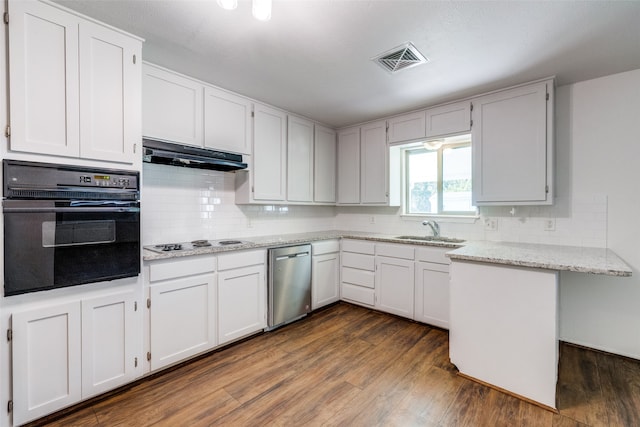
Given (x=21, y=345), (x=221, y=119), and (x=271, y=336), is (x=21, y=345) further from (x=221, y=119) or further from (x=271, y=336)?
(x=221, y=119)

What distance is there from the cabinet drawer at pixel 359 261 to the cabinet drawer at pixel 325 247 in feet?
0.51

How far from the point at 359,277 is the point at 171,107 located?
8.85 feet

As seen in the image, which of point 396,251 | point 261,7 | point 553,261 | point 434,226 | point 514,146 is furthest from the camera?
point 434,226

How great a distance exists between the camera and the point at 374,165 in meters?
3.76

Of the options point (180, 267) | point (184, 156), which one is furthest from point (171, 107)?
point (180, 267)

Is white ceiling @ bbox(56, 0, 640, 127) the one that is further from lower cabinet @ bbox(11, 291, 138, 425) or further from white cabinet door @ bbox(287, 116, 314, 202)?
lower cabinet @ bbox(11, 291, 138, 425)

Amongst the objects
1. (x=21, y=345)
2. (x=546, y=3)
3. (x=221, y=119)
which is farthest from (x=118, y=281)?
(x=546, y=3)

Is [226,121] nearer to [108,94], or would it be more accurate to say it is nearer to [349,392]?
[108,94]

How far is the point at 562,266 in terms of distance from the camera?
1.71 metres

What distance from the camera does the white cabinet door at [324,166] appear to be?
3.86 metres

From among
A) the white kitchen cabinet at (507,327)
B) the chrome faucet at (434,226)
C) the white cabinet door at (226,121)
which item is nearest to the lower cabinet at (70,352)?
the white cabinet door at (226,121)

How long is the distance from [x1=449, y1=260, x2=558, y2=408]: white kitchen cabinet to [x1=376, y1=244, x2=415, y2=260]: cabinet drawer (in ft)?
3.01

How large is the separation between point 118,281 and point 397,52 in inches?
100.0

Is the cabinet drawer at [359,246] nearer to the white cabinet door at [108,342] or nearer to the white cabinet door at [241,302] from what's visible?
the white cabinet door at [241,302]
